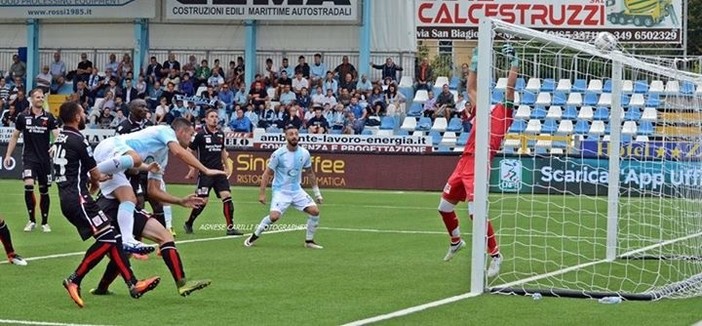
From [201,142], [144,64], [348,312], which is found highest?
[144,64]

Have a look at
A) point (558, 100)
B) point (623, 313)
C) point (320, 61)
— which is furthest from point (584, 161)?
point (623, 313)

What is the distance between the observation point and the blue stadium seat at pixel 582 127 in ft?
123

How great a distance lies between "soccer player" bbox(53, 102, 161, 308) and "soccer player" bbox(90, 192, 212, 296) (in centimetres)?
24

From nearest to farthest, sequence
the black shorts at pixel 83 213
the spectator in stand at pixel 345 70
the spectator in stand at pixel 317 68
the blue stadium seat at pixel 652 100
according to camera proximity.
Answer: the black shorts at pixel 83 213, the blue stadium seat at pixel 652 100, the spectator in stand at pixel 345 70, the spectator in stand at pixel 317 68

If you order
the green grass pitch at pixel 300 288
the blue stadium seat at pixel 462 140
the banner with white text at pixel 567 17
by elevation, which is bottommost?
the green grass pitch at pixel 300 288

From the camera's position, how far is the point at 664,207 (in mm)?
19672

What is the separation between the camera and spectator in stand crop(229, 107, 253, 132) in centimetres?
3934

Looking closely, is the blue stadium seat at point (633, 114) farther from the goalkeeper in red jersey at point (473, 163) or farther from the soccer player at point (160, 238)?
the soccer player at point (160, 238)

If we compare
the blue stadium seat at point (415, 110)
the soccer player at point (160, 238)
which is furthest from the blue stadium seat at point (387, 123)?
the soccer player at point (160, 238)

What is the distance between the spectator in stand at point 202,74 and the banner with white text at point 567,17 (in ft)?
23.4

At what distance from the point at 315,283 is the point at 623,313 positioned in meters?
3.73

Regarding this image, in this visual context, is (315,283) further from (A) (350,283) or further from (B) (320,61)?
(B) (320,61)

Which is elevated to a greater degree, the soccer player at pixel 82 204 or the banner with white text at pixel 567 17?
the banner with white text at pixel 567 17

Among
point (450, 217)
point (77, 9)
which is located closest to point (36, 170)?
point (450, 217)
